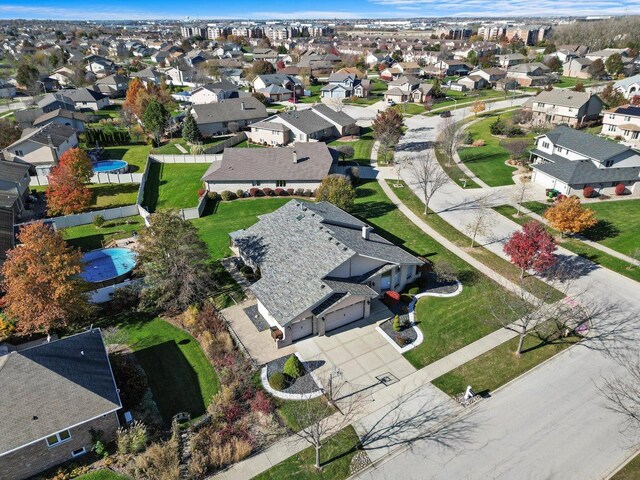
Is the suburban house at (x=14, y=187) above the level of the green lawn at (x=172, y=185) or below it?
above

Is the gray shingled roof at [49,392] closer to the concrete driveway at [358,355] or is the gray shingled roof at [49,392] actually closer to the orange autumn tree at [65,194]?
the concrete driveway at [358,355]

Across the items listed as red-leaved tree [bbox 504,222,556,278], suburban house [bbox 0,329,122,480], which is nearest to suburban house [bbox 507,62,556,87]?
red-leaved tree [bbox 504,222,556,278]

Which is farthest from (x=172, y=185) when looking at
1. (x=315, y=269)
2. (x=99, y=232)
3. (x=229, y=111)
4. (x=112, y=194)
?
(x=315, y=269)

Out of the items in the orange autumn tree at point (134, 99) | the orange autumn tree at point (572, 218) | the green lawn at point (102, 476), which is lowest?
the green lawn at point (102, 476)

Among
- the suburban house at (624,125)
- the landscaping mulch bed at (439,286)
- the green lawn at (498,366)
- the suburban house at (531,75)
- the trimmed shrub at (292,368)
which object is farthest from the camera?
the suburban house at (531,75)

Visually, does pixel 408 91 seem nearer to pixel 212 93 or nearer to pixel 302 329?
pixel 212 93

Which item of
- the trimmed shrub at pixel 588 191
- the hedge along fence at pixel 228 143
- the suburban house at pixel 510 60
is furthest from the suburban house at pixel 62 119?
the suburban house at pixel 510 60

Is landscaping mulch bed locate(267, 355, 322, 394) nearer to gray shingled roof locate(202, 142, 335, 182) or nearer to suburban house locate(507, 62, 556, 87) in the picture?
gray shingled roof locate(202, 142, 335, 182)
